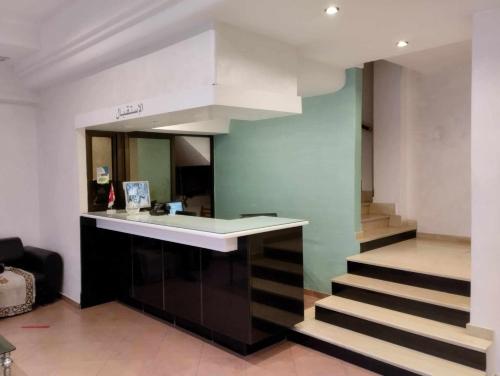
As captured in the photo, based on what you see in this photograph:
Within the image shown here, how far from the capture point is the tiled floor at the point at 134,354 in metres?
3.16

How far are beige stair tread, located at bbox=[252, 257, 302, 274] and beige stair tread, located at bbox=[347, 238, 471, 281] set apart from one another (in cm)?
93

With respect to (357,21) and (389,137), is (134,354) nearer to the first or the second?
(357,21)

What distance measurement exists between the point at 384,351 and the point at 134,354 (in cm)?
213

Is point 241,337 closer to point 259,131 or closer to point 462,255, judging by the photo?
point 462,255

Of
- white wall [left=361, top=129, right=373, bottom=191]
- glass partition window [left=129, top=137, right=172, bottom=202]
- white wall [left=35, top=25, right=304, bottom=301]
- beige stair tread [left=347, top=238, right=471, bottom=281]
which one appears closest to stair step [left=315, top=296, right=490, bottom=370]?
beige stair tread [left=347, top=238, right=471, bottom=281]

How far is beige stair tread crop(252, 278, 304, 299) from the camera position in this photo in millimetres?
3263

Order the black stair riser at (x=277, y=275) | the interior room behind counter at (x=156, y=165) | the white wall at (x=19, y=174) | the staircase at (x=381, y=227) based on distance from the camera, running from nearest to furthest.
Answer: the black stair riser at (x=277, y=275)
the staircase at (x=381, y=227)
the interior room behind counter at (x=156, y=165)
the white wall at (x=19, y=174)

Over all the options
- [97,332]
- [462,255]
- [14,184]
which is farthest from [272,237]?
[14,184]

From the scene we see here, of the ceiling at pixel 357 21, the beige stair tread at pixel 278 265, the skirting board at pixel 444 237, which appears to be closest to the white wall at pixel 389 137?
the skirting board at pixel 444 237

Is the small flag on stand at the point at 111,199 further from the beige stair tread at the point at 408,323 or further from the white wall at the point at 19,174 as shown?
the beige stair tread at the point at 408,323

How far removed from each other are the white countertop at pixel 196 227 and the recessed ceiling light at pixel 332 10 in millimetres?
1712

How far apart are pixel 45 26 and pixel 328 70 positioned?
3183 mm

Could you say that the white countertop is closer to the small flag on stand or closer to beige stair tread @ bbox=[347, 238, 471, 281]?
the small flag on stand

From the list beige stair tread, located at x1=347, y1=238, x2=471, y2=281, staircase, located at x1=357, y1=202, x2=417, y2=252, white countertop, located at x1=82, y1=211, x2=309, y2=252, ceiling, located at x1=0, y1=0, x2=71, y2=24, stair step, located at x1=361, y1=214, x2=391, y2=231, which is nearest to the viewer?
white countertop, located at x1=82, y1=211, x2=309, y2=252
